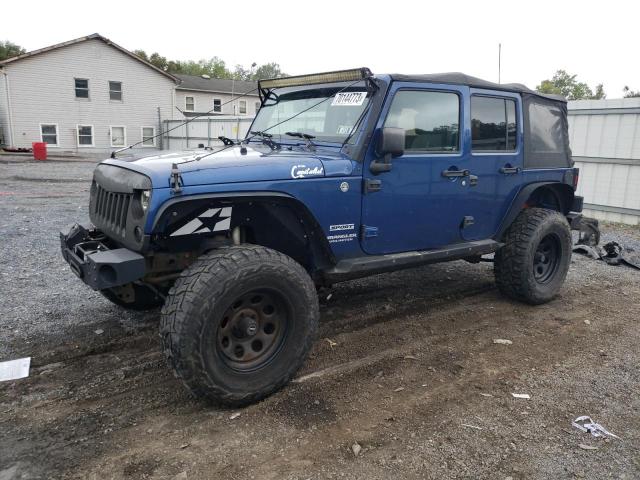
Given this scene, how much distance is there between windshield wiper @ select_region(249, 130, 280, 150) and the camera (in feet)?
13.7

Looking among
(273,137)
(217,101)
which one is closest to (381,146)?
(273,137)

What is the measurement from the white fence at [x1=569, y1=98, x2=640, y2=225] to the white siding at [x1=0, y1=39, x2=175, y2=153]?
25.2 meters

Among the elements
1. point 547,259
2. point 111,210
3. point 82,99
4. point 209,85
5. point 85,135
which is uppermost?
point 209,85

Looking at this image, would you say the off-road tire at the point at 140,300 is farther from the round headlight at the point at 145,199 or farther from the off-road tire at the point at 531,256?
the off-road tire at the point at 531,256

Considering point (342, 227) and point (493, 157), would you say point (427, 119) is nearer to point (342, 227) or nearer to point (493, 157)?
point (493, 157)

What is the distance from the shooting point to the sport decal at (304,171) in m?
3.39

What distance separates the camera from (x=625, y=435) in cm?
304

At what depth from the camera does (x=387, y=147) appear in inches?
142

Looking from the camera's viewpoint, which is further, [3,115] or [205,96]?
[205,96]

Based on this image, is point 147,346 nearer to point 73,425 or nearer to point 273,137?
point 73,425

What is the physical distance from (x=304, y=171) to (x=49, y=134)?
28.4 m

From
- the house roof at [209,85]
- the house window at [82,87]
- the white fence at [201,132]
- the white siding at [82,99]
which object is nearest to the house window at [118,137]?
the white siding at [82,99]

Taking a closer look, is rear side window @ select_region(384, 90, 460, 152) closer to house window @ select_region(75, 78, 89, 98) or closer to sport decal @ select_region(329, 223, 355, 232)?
sport decal @ select_region(329, 223, 355, 232)

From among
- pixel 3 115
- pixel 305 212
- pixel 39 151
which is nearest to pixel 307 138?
pixel 305 212
